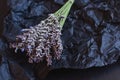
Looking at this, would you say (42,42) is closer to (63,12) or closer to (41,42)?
(41,42)

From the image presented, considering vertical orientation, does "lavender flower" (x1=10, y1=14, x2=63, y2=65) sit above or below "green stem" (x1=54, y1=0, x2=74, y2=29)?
below

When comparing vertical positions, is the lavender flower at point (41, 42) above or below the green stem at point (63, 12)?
below

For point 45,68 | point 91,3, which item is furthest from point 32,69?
point 91,3

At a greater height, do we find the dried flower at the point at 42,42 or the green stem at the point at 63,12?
the green stem at the point at 63,12
